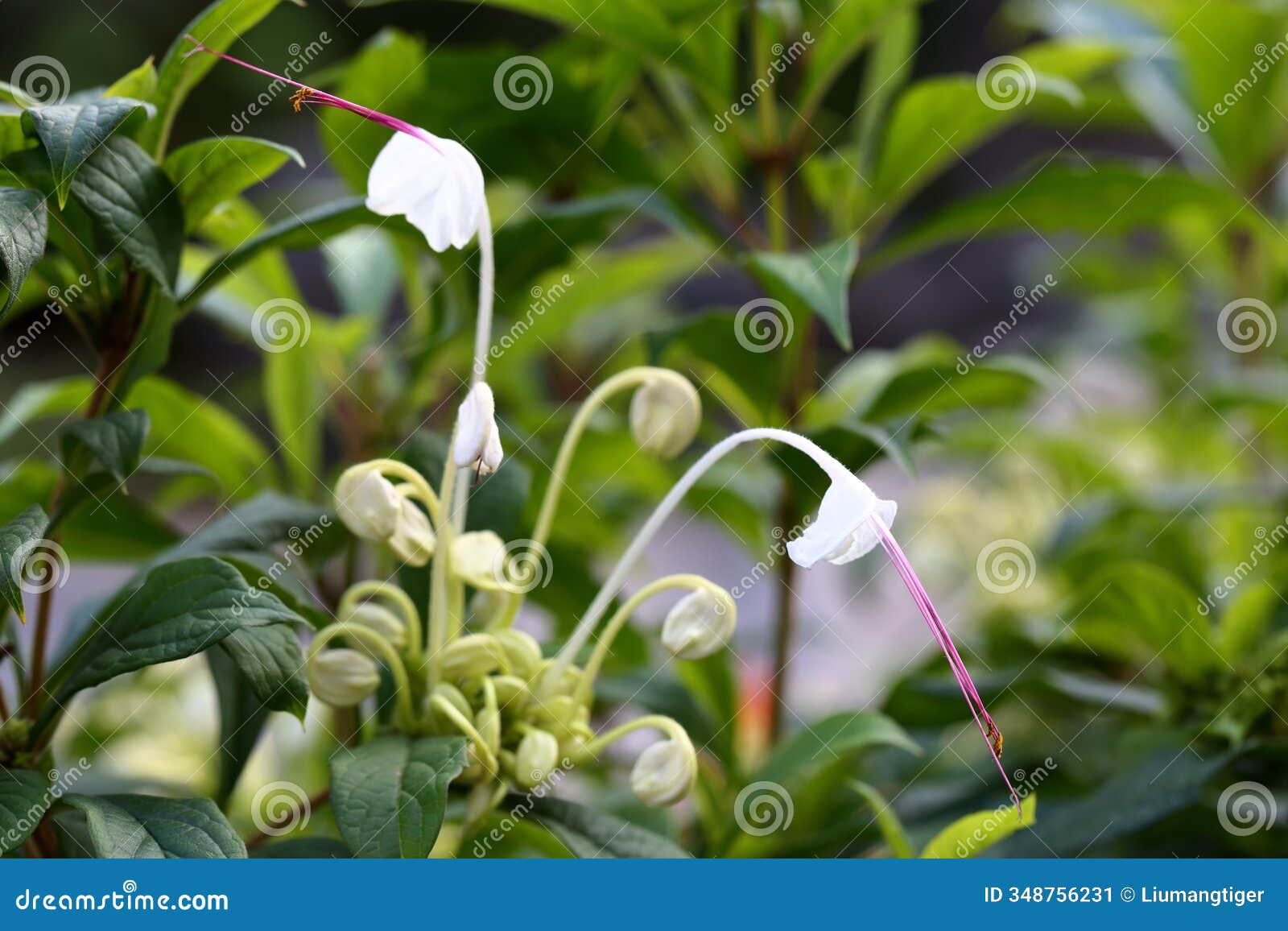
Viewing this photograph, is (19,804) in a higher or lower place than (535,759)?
lower

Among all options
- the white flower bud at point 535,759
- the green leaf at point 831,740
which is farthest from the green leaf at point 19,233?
the green leaf at point 831,740

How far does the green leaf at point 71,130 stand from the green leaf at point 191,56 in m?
0.07

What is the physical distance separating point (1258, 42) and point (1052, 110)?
6.3 inches

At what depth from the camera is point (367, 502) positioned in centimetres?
46

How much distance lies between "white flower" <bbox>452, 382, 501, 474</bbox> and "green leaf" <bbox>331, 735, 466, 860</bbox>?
4.4 inches

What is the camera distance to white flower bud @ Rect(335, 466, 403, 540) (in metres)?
0.45

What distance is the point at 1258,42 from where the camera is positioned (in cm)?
87

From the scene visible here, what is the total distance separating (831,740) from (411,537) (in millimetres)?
220

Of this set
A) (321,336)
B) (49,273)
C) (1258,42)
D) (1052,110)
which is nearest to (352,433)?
(321,336)

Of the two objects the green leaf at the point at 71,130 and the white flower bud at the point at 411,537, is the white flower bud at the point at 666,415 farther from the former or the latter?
the green leaf at the point at 71,130

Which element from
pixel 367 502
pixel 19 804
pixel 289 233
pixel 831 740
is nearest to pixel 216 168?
pixel 289 233

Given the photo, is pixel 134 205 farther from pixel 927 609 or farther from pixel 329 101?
pixel 927 609

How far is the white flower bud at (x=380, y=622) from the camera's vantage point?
0.48 m

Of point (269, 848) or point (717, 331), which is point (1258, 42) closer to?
point (717, 331)
